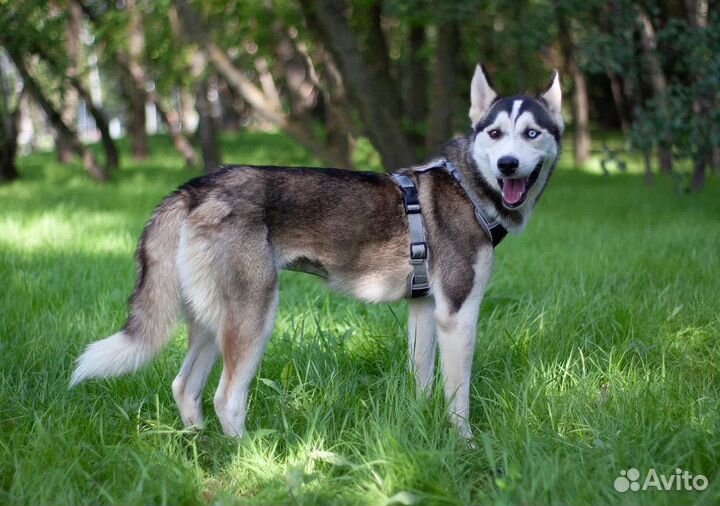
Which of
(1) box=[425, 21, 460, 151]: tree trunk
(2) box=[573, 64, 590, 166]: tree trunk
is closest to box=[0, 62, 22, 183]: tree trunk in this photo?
(1) box=[425, 21, 460, 151]: tree trunk

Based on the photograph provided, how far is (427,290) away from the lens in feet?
12.9

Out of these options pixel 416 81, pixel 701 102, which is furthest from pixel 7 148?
pixel 701 102

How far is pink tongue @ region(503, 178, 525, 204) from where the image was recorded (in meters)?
3.86

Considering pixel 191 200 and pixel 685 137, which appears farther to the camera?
pixel 685 137

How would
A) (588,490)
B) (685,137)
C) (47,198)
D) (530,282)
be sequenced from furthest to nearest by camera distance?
(47,198) < (685,137) < (530,282) < (588,490)

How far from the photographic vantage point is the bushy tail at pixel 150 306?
329 centimetres

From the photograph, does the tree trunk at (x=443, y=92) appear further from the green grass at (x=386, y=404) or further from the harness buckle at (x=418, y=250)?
the harness buckle at (x=418, y=250)

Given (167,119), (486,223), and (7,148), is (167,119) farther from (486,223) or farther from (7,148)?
(486,223)

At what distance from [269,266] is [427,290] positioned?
865mm

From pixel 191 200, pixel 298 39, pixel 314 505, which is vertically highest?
pixel 298 39

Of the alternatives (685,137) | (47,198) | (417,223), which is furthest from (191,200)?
(47,198)

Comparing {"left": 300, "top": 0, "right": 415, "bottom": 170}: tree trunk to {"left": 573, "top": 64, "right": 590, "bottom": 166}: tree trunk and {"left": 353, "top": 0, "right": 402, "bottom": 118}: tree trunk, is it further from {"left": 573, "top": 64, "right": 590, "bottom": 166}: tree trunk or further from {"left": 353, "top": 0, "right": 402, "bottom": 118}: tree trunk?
{"left": 573, "top": 64, "right": 590, "bottom": 166}: tree trunk

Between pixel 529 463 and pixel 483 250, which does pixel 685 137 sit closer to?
pixel 483 250

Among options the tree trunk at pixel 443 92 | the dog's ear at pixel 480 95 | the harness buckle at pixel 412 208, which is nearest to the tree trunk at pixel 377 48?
the tree trunk at pixel 443 92
